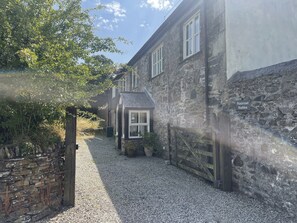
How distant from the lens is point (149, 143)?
34.1 ft

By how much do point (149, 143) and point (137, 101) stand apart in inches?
92.2

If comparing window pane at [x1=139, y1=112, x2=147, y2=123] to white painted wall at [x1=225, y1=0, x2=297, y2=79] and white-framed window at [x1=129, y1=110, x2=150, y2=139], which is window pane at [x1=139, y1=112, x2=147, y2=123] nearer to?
white-framed window at [x1=129, y1=110, x2=150, y2=139]

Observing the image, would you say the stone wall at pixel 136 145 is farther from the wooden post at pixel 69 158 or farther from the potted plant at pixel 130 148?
the wooden post at pixel 69 158

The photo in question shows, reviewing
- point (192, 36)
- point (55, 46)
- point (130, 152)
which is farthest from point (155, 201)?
point (192, 36)

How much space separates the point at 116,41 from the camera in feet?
16.7

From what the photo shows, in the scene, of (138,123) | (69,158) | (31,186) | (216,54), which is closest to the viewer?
(31,186)

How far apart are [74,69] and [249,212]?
4.46 m

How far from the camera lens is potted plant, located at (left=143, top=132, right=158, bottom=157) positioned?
1038 centimetres

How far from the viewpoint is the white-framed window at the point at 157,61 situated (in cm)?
1072

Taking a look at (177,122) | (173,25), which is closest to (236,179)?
(177,122)

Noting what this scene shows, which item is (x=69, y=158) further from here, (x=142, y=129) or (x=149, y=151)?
(x=142, y=129)

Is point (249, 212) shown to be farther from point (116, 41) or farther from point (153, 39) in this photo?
point (153, 39)

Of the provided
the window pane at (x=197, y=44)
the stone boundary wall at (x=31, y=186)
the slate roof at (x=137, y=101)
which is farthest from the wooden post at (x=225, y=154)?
the slate roof at (x=137, y=101)

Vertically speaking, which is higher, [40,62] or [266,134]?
[40,62]
